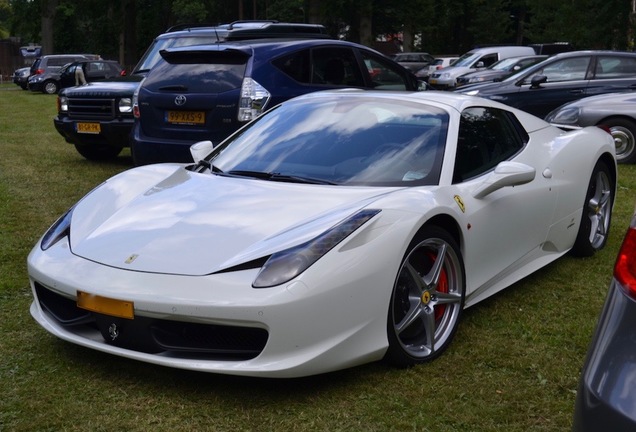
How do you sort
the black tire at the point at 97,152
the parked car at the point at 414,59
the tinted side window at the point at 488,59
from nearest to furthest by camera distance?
the black tire at the point at 97,152 → the tinted side window at the point at 488,59 → the parked car at the point at 414,59

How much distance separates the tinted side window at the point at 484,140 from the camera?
4453 mm

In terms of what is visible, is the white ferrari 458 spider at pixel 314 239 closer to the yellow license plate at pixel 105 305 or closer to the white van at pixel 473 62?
the yellow license plate at pixel 105 305

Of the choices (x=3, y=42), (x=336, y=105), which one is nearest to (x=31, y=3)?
(x=3, y=42)

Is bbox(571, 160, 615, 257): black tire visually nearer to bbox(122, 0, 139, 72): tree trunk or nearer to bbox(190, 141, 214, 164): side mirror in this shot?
bbox(190, 141, 214, 164): side mirror

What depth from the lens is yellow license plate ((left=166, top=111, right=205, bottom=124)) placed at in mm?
7564

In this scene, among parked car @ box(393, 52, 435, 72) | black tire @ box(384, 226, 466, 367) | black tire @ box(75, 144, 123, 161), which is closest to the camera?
black tire @ box(384, 226, 466, 367)

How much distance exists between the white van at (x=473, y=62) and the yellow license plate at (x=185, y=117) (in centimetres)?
1873

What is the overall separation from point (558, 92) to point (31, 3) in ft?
157

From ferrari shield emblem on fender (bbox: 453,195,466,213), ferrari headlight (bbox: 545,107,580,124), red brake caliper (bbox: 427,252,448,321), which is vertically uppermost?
ferrari shield emblem on fender (bbox: 453,195,466,213)

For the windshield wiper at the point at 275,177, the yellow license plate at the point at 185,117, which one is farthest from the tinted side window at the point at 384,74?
the windshield wiper at the point at 275,177

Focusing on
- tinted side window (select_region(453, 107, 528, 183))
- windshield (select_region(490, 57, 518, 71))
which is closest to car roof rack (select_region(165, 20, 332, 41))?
tinted side window (select_region(453, 107, 528, 183))

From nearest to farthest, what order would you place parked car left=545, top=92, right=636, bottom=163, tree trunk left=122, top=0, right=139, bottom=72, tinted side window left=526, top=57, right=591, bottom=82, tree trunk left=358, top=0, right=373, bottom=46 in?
parked car left=545, top=92, right=636, bottom=163, tinted side window left=526, top=57, right=591, bottom=82, tree trunk left=358, top=0, right=373, bottom=46, tree trunk left=122, top=0, right=139, bottom=72

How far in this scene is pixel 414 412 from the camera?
3.38 metres

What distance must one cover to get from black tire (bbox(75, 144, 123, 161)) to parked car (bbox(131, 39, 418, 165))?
315cm
